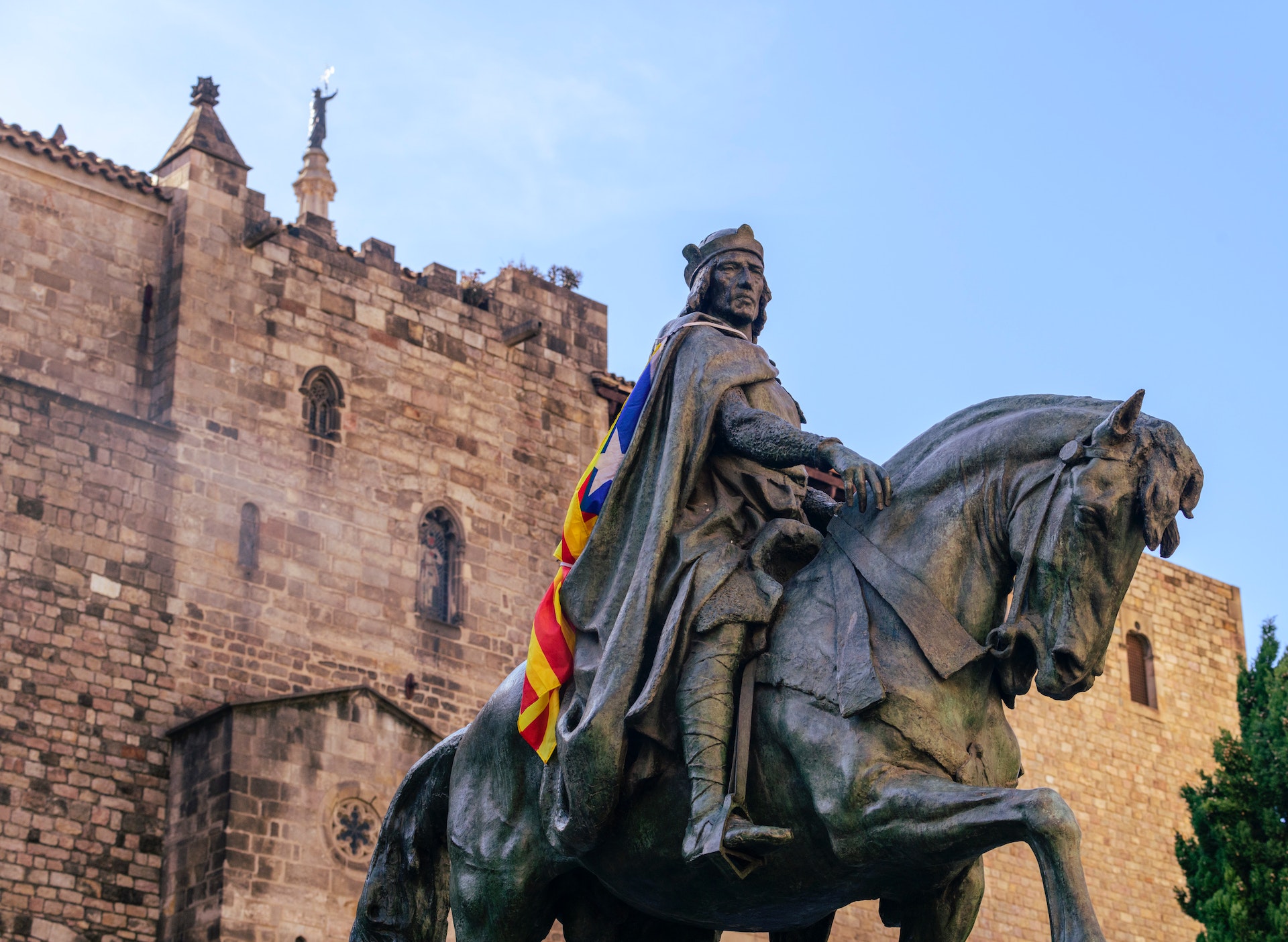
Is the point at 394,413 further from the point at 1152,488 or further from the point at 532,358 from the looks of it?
the point at 1152,488

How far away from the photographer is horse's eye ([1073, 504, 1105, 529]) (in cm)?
632

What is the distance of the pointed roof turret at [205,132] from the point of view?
2648 centimetres

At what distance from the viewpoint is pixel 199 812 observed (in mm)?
22156

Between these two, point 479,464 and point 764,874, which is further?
point 479,464

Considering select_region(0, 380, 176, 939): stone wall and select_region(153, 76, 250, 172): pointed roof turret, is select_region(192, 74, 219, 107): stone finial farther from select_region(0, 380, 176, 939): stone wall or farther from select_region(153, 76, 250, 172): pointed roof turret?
select_region(0, 380, 176, 939): stone wall

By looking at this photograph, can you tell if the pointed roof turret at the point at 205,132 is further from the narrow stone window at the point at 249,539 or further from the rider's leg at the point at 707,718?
the rider's leg at the point at 707,718

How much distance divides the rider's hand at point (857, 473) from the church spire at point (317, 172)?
28.4 metres

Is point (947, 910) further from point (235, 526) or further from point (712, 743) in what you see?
point (235, 526)

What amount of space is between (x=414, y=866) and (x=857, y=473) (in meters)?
2.59

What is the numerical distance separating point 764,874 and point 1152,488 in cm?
168

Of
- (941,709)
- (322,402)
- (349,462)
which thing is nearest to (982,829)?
(941,709)

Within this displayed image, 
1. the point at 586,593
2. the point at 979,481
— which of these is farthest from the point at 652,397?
the point at 979,481

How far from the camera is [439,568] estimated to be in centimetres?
2695

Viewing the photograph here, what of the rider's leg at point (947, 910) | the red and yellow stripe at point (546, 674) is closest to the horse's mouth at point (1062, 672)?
the rider's leg at point (947, 910)
